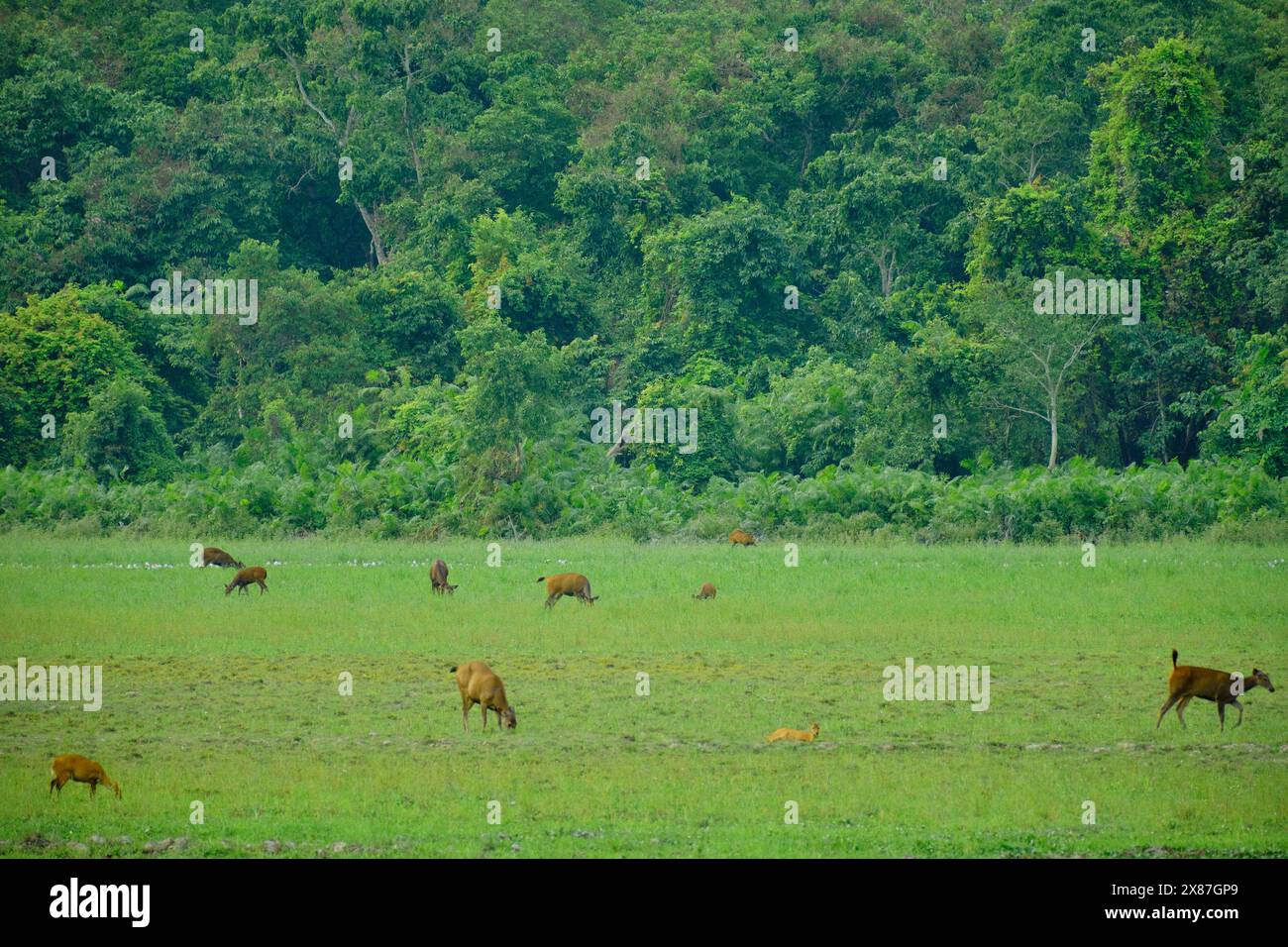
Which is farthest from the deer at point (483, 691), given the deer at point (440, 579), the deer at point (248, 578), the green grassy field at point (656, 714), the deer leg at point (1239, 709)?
the deer at point (248, 578)

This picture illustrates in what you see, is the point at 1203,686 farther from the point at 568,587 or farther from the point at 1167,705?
the point at 568,587

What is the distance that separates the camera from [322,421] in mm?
38281

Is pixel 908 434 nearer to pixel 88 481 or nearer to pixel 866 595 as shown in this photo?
pixel 866 595

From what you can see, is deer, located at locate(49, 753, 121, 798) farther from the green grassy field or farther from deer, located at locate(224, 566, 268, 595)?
deer, located at locate(224, 566, 268, 595)

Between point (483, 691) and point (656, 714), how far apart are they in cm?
182

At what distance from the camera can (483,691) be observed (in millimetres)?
14438

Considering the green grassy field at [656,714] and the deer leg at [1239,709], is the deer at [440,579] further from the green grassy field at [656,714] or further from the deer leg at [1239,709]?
the deer leg at [1239,709]

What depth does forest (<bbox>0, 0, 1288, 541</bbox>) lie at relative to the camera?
31703 mm

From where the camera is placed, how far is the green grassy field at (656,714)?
39.0 ft

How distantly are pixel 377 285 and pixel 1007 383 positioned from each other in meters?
14.6

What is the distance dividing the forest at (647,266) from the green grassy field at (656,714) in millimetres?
6422

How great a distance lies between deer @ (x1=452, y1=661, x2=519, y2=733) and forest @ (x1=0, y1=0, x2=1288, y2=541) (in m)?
15.8

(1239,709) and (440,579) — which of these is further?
(440,579)

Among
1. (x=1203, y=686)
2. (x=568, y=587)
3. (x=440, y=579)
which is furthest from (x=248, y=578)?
(x=1203, y=686)
